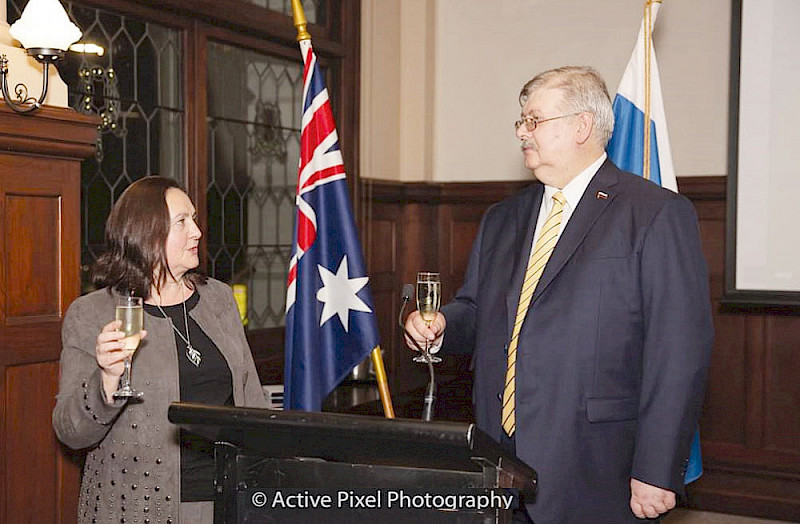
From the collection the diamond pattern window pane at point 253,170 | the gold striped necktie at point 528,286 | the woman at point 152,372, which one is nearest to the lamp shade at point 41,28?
the woman at point 152,372

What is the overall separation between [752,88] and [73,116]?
3171 mm

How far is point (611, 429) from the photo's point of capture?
Answer: 246 cm

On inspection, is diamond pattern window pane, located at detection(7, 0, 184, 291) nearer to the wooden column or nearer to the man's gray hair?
the wooden column

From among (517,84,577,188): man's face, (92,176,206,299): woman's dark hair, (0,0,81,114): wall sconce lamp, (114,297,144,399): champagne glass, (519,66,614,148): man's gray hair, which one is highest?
(0,0,81,114): wall sconce lamp

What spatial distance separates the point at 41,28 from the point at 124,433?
1.16m

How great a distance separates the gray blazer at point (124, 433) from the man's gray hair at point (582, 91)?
1228mm

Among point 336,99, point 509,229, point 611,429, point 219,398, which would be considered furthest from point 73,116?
point 336,99

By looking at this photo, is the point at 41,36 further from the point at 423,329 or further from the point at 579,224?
the point at 579,224

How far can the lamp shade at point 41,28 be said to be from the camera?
104 inches

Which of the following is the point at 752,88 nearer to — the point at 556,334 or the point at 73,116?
the point at 556,334

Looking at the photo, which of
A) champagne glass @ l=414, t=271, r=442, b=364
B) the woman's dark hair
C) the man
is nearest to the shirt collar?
the man

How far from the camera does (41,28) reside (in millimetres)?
2631

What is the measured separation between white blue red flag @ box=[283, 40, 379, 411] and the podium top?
6.07 ft

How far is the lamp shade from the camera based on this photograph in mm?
2633
